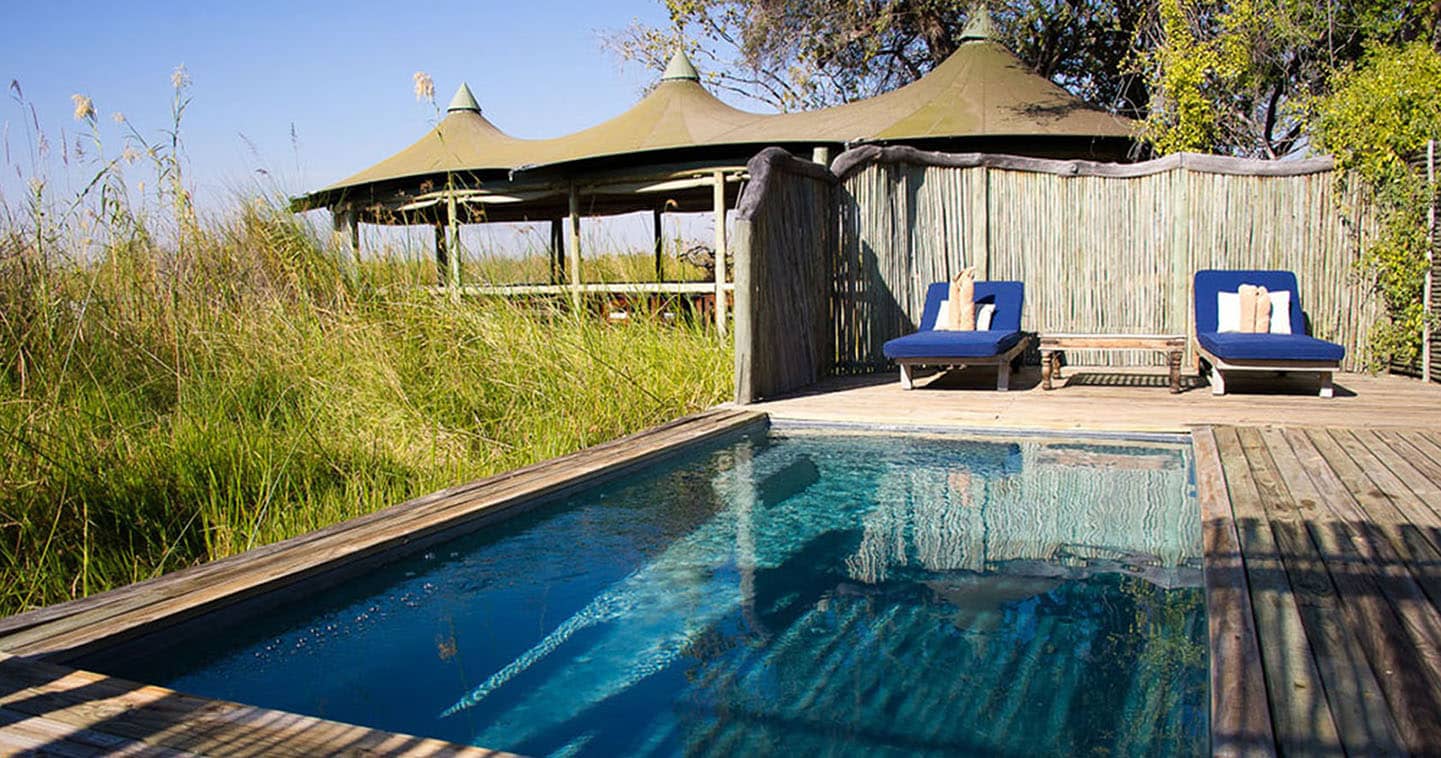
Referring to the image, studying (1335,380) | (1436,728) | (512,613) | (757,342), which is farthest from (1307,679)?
(1335,380)

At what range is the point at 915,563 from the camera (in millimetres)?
3514

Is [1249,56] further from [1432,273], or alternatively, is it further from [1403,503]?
[1403,503]

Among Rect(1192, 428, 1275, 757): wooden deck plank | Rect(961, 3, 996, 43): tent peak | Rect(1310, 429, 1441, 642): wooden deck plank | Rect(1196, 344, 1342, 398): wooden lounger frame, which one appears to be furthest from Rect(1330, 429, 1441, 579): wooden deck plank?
Rect(961, 3, 996, 43): tent peak

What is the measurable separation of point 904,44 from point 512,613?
17359 millimetres

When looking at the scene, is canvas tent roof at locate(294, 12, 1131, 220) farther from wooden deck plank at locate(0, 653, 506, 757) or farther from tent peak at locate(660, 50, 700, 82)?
wooden deck plank at locate(0, 653, 506, 757)

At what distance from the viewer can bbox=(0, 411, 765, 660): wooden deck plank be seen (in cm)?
239

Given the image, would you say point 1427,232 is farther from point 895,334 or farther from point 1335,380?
point 895,334

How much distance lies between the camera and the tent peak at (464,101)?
15.5m

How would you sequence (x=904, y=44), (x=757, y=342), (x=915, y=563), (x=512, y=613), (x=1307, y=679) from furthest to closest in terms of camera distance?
(x=904, y=44) → (x=757, y=342) → (x=915, y=563) → (x=512, y=613) → (x=1307, y=679)

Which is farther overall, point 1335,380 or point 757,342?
point 1335,380

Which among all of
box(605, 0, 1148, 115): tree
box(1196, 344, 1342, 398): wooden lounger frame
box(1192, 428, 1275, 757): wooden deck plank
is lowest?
box(1192, 428, 1275, 757): wooden deck plank

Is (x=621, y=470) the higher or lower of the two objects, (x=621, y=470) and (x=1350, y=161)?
the lower

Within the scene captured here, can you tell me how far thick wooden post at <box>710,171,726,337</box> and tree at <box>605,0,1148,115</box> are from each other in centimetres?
621

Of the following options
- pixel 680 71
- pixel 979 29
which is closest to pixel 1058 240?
pixel 979 29
